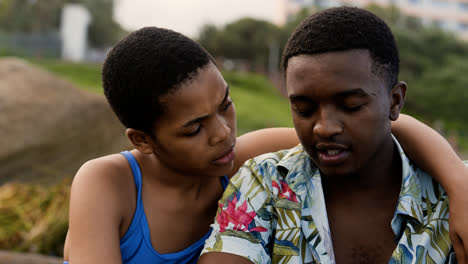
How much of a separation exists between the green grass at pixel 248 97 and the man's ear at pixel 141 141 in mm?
7469

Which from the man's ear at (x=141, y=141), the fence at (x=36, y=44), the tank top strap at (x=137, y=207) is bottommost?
the fence at (x=36, y=44)

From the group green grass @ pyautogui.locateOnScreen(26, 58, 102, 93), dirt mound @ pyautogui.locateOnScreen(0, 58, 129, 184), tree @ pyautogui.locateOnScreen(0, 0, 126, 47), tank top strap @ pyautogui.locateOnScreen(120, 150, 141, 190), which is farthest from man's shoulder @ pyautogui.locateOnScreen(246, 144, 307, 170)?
tree @ pyautogui.locateOnScreen(0, 0, 126, 47)

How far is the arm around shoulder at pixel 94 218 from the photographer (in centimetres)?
222

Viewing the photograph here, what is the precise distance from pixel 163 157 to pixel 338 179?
811 millimetres

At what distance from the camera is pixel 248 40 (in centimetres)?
3111

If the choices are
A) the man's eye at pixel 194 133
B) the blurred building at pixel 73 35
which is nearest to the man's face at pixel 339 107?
the man's eye at pixel 194 133

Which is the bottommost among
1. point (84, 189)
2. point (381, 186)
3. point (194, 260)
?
point (194, 260)

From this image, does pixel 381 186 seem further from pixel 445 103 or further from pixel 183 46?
pixel 445 103

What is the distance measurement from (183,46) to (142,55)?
188 millimetres

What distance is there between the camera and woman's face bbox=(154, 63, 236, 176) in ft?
7.57

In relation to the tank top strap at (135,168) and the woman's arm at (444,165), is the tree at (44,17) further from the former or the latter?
the woman's arm at (444,165)

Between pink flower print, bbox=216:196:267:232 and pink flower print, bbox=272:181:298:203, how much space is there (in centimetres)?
15

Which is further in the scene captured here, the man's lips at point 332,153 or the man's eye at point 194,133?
the man's eye at point 194,133

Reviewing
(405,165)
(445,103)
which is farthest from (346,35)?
(445,103)
